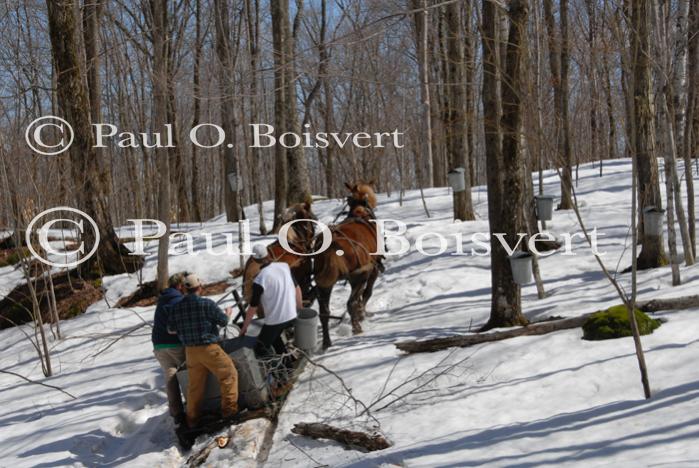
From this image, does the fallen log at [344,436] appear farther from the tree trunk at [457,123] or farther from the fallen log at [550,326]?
the tree trunk at [457,123]

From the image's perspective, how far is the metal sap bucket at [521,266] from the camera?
7.82 m

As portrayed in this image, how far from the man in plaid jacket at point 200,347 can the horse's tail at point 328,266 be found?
8.54ft

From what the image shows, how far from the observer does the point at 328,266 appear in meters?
9.06

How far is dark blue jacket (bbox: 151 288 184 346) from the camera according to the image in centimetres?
682

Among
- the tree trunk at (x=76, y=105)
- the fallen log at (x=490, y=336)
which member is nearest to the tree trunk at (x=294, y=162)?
the tree trunk at (x=76, y=105)

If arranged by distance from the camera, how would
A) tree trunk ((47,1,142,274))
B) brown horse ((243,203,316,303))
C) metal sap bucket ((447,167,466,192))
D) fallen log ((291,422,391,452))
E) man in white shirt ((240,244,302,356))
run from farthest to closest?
1. metal sap bucket ((447,167,466,192))
2. tree trunk ((47,1,142,274))
3. brown horse ((243,203,316,303))
4. man in white shirt ((240,244,302,356))
5. fallen log ((291,422,391,452))

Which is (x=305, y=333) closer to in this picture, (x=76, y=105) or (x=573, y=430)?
(x=573, y=430)

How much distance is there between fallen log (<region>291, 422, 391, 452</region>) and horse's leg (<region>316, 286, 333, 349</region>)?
245 centimetres

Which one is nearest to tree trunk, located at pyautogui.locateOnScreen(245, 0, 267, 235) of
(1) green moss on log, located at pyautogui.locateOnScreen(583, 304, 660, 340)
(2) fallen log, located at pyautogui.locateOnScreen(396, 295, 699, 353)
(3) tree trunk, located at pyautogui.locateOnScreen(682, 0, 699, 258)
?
(2) fallen log, located at pyautogui.locateOnScreen(396, 295, 699, 353)

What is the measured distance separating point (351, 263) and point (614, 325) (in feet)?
11.9

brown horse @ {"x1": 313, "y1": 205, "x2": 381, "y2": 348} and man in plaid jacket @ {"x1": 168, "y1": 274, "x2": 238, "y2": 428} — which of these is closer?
man in plaid jacket @ {"x1": 168, "y1": 274, "x2": 238, "y2": 428}

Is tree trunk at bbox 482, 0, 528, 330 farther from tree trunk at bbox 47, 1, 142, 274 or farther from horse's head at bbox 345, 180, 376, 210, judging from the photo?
tree trunk at bbox 47, 1, 142, 274

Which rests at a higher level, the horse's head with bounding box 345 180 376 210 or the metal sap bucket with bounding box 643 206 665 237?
the horse's head with bounding box 345 180 376 210

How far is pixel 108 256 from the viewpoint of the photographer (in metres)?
14.4
